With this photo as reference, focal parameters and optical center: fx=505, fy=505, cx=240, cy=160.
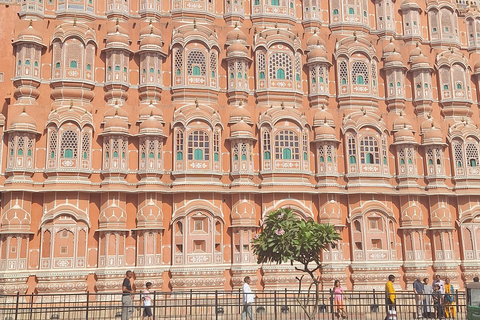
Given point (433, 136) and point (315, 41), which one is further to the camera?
point (315, 41)

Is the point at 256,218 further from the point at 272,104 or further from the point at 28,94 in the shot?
the point at 28,94

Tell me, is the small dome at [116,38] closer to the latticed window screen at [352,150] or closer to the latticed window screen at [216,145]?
the latticed window screen at [216,145]

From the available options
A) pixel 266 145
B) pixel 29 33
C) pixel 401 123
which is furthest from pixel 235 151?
pixel 29 33

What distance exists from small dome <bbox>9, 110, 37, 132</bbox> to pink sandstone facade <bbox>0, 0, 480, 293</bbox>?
0.06m

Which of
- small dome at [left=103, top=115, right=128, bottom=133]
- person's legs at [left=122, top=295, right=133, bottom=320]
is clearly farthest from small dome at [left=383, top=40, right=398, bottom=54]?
person's legs at [left=122, top=295, right=133, bottom=320]

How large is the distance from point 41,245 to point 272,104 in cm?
1358

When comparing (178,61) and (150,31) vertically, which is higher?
(150,31)

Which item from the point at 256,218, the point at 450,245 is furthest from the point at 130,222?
the point at 450,245

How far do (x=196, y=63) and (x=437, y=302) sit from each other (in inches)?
656

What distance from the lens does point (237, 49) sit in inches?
1064

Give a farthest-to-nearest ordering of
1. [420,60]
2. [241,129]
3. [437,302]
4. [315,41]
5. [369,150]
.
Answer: [420,60] < [315,41] < [369,150] < [241,129] < [437,302]

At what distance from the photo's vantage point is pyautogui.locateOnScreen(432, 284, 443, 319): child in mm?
15953

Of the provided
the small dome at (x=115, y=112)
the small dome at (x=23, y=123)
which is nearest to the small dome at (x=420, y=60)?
the small dome at (x=115, y=112)

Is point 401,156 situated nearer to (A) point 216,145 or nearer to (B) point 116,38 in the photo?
(A) point 216,145
